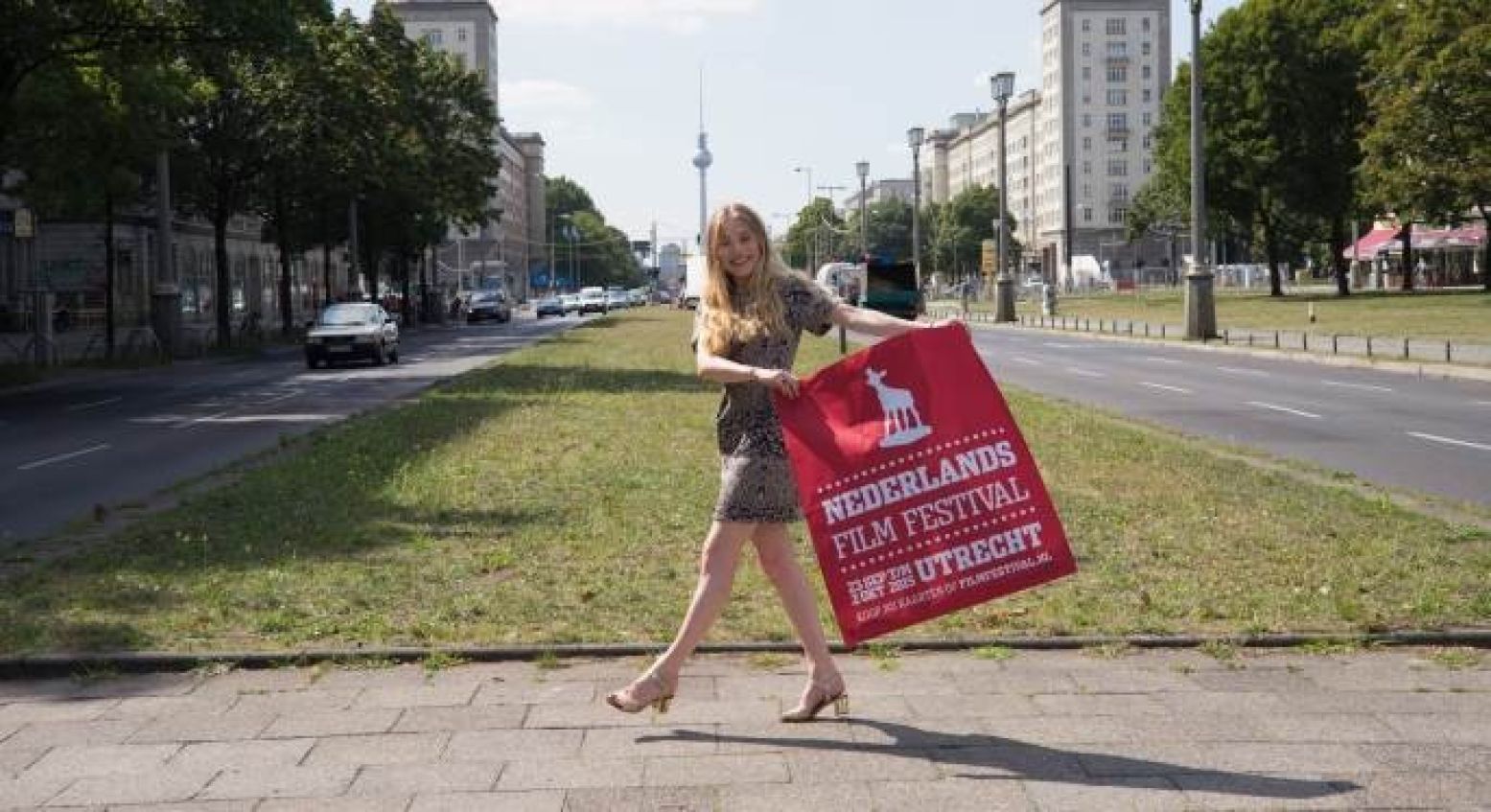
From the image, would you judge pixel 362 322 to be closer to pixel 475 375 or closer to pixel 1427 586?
pixel 475 375

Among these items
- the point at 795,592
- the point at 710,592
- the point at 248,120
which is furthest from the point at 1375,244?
the point at 710,592

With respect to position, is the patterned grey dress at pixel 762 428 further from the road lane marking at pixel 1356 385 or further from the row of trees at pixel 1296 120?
the row of trees at pixel 1296 120

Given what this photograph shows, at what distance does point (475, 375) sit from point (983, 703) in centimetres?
2652

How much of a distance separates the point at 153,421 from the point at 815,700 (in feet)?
63.4

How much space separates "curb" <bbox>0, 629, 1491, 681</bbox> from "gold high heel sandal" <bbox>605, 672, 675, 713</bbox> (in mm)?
1060

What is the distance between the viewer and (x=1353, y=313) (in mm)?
55750

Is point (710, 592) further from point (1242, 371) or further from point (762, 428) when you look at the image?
point (1242, 371)

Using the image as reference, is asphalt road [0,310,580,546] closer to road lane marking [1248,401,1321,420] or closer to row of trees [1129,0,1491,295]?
road lane marking [1248,401,1321,420]

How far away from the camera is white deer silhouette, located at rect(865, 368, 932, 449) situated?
578 centimetres

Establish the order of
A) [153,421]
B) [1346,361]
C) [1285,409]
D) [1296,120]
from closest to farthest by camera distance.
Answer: [1285,409] < [153,421] < [1346,361] < [1296,120]

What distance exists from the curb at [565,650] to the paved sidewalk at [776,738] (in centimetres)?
10

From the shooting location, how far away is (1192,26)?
1661 inches

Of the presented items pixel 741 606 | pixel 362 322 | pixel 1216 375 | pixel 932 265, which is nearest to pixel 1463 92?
pixel 1216 375

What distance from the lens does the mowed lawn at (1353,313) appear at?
44.7 meters
